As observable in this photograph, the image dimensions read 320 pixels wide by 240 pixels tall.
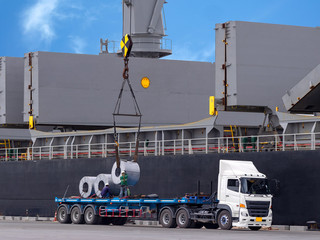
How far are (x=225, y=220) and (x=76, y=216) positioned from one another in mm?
7672

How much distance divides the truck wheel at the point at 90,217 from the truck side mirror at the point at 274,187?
7740 mm

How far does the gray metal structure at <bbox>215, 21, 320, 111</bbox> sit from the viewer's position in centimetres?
3238

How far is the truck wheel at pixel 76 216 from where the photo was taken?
31.3 metres

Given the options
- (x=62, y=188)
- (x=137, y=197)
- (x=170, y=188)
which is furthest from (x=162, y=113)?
(x=137, y=197)

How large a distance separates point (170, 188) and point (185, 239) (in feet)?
41.7

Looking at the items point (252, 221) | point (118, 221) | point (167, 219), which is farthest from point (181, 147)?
point (252, 221)

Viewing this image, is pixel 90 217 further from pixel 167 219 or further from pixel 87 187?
pixel 167 219

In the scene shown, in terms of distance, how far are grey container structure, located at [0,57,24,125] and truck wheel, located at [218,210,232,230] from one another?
22.8m

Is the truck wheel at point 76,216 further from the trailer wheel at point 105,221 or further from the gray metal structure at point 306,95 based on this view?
the gray metal structure at point 306,95

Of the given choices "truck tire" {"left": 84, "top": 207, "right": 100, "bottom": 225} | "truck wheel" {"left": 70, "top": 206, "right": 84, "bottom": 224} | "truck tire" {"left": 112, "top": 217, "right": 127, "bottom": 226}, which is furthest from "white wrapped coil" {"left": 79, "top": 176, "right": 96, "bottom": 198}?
"truck tire" {"left": 112, "top": 217, "right": 127, "bottom": 226}

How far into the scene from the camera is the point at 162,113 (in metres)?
44.5

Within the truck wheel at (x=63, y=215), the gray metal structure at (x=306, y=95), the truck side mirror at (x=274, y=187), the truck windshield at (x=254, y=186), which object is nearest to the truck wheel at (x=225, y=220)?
the truck windshield at (x=254, y=186)

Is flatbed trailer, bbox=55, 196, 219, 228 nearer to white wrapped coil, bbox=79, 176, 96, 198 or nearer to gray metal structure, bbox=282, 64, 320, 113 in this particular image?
white wrapped coil, bbox=79, 176, 96, 198

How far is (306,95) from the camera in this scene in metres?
25.6
